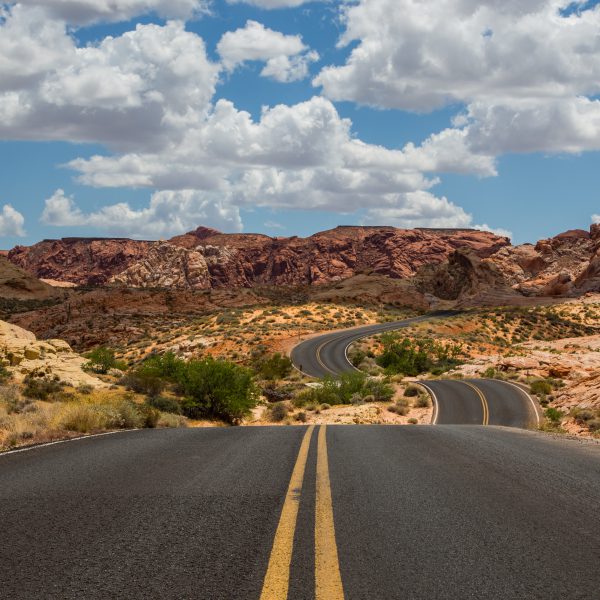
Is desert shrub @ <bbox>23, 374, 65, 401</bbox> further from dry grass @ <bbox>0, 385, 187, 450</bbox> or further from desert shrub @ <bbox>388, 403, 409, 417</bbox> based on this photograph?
desert shrub @ <bbox>388, 403, 409, 417</bbox>

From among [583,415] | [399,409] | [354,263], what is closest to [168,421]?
[583,415]

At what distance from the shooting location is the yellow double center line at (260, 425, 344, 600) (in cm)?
368

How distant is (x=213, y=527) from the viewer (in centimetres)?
500

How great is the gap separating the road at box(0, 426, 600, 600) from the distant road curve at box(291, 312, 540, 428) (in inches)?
895

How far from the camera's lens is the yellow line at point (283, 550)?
3662 millimetres

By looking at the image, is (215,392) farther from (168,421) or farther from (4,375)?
(4,375)

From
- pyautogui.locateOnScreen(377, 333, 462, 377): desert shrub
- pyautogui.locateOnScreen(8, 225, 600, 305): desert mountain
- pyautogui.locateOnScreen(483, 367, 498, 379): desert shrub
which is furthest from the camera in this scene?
pyautogui.locateOnScreen(8, 225, 600, 305): desert mountain

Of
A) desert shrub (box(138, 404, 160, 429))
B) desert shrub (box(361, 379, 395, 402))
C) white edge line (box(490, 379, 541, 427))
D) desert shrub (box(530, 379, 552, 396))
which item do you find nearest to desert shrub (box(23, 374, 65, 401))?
desert shrub (box(138, 404, 160, 429))

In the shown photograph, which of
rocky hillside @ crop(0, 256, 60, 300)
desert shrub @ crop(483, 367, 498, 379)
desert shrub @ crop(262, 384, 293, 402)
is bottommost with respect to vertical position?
desert shrub @ crop(262, 384, 293, 402)

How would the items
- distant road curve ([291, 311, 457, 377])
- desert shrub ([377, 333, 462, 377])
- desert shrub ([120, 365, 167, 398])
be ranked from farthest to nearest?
desert shrub ([377, 333, 462, 377]) < distant road curve ([291, 311, 457, 377]) < desert shrub ([120, 365, 167, 398])

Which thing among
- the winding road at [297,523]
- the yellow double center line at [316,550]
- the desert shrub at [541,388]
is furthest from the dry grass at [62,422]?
the desert shrub at [541,388]

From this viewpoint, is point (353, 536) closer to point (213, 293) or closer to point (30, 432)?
point (30, 432)

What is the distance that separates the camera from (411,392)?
40.4 meters

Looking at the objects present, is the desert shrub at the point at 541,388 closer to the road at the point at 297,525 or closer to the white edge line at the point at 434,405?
the white edge line at the point at 434,405
